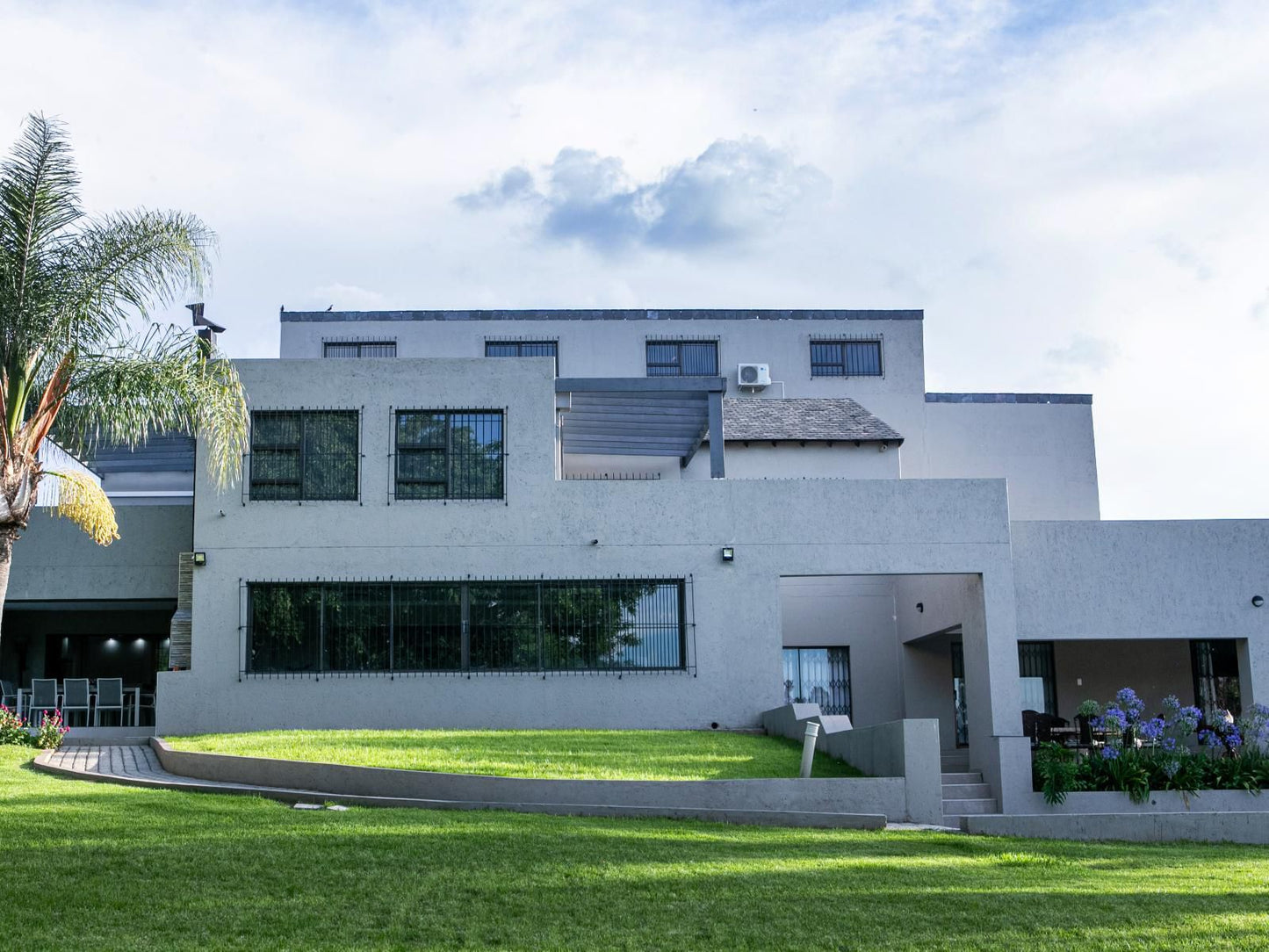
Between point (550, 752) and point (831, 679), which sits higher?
point (831, 679)

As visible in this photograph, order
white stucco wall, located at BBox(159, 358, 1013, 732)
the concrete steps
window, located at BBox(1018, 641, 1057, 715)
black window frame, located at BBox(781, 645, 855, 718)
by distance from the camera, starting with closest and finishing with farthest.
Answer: the concrete steps < white stucco wall, located at BBox(159, 358, 1013, 732) < black window frame, located at BBox(781, 645, 855, 718) < window, located at BBox(1018, 641, 1057, 715)

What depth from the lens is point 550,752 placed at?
15.9 metres

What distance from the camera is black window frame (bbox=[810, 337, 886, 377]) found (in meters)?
32.6

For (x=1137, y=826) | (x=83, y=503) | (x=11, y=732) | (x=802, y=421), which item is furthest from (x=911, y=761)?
(x=802, y=421)

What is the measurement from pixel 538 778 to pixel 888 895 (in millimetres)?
4959

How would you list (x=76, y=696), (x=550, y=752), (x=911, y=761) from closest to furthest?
(x=911, y=761) → (x=550, y=752) → (x=76, y=696)

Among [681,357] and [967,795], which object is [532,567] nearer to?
[967,795]

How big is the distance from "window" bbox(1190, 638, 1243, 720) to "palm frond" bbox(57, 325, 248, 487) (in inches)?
693

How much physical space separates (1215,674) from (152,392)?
62.5 ft

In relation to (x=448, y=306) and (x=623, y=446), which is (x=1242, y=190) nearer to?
(x=623, y=446)

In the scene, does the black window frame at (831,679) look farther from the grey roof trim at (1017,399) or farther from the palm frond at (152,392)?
the palm frond at (152,392)

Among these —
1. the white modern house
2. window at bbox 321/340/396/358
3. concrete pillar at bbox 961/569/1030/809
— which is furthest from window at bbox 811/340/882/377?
concrete pillar at bbox 961/569/1030/809

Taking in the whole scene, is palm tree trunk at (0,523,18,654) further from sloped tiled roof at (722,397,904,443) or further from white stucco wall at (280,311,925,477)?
white stucco wall at (280,311,925,477)

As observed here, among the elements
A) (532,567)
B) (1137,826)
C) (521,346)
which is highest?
(521,346)
